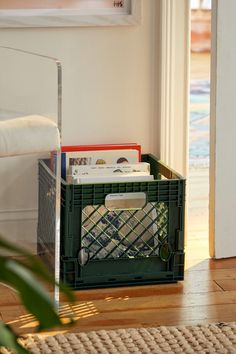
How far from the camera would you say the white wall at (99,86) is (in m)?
2.50

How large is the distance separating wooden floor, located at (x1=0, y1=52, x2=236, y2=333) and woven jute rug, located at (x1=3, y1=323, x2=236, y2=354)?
59mm

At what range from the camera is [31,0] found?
7.97ft

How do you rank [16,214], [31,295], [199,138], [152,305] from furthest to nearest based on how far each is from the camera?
[199,138], [16,214], [152,305], [31,295]

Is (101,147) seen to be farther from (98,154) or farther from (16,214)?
(16,214)

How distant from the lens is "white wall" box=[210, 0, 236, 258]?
2.40m

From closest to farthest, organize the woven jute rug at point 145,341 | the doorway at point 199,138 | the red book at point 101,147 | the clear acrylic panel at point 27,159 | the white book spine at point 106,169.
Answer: the woven jute rug at point 145,341 < the clear acrylic panel at point 27,159 < the white book spine at point 106,169 < the red book at point 101,147 < the doorway at point 199,138

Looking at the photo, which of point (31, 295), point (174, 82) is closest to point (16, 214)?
point (174, 82)

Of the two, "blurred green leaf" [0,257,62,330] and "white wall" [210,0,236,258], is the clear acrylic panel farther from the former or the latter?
"blurred green leaf" [0,257,62,330]

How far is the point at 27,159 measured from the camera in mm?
2521

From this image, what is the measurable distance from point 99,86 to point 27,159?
352 mm

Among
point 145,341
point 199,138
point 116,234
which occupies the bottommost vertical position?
point 145,341

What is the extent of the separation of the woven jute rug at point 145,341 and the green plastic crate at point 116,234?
1.25ft

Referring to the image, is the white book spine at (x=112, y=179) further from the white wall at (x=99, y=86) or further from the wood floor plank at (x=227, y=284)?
the wood floor plank at (x=227, y=284)

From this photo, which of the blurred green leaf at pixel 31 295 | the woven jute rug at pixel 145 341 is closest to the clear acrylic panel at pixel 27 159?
the woven jute rug at pixel 145 341
